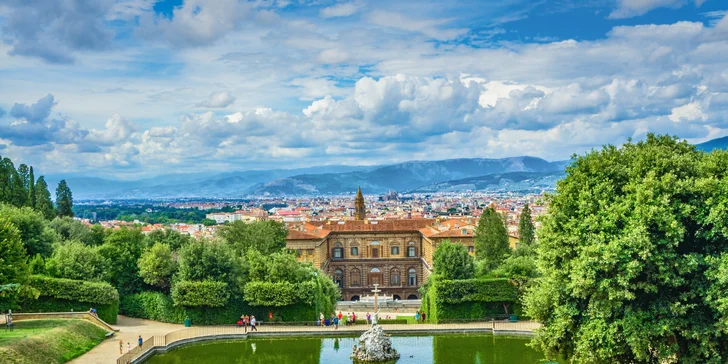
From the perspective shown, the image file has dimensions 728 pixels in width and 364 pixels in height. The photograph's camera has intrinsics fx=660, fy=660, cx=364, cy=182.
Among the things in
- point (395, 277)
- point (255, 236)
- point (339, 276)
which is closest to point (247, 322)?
point (255, 236)

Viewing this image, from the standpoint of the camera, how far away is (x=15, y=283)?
32.3 m

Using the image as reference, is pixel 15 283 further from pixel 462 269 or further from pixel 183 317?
pixel 462 269

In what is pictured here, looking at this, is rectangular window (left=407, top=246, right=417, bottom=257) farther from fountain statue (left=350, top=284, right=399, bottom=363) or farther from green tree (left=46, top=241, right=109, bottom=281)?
fountain statue (left=350, top=284, right=399, bottom=363)

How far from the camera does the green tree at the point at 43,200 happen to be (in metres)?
63.9

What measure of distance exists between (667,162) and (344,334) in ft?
65.2

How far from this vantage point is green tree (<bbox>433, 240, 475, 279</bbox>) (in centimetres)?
4331

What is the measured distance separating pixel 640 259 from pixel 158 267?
29.1 metres

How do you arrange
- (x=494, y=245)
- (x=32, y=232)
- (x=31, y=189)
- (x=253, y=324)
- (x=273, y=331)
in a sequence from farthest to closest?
(x=31, y=189)
(x=494, y=245)
(x=32, y=232)
(x=253, y=324)
(x=273, y=331)

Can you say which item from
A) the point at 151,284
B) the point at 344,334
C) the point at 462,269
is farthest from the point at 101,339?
the point at 462,269

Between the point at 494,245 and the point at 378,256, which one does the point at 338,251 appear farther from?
the point at 494,245

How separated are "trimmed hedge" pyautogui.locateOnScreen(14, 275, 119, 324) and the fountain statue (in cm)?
1603

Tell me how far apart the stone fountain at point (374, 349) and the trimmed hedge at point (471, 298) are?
1085 centimetres

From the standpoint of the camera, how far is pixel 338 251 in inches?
3209

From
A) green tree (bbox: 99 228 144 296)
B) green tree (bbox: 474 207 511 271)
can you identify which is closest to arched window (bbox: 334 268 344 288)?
green tree (bbox: 474 207 511 271)
